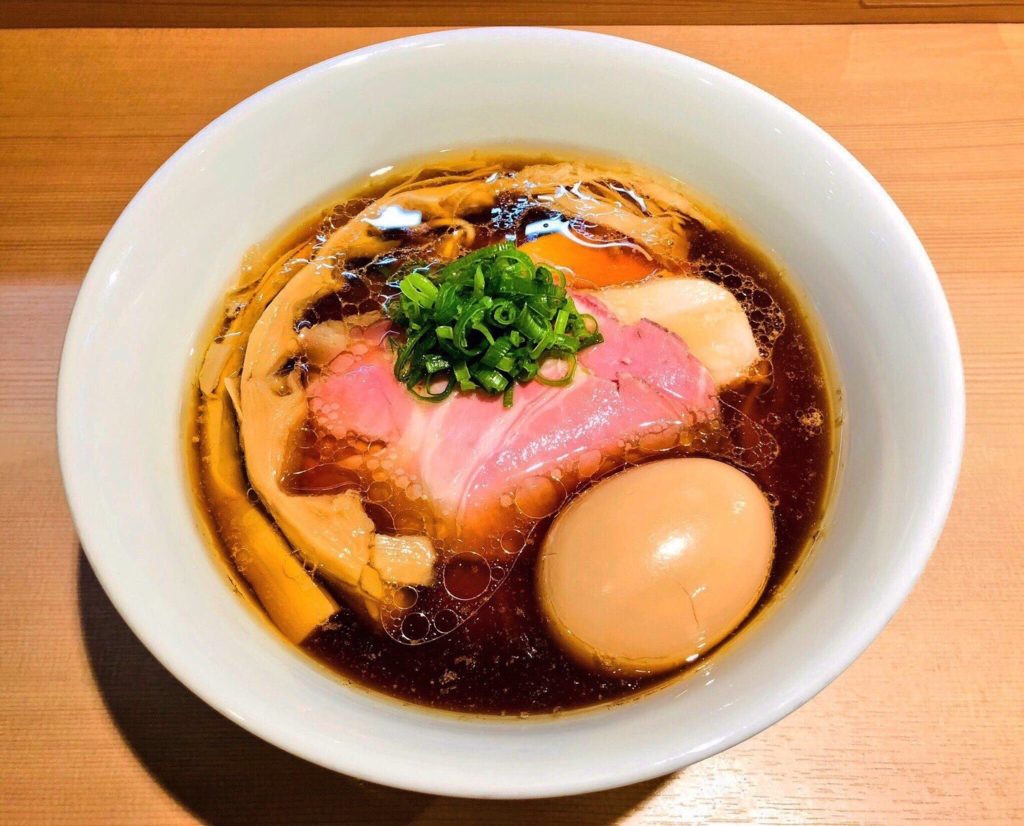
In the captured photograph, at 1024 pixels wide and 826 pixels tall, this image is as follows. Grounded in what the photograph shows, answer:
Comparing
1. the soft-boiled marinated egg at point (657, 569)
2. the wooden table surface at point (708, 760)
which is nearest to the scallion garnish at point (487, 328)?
the soft-boiled marinated egg at point (657, 569)

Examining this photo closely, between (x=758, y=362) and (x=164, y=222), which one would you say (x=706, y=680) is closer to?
(x=758, y=362)

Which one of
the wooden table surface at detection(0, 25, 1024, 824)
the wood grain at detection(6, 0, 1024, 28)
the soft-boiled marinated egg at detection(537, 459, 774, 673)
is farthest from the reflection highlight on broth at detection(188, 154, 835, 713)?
the wood grain at detection(6, 0, 1024, 28)

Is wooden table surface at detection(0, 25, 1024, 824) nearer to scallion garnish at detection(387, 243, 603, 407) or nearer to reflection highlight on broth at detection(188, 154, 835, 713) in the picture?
reflection highlight on broth at detection(188, 154, 835, 713)

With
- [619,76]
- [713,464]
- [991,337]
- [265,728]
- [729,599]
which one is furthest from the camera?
[991,337]

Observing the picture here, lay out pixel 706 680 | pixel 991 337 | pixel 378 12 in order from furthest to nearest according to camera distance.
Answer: pixel 378 12
pixel 991 337
pixel 706 680

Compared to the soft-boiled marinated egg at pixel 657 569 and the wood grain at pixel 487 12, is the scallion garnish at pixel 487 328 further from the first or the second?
the wood grain at pixel 487 12

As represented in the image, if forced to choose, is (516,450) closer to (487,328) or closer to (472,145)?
(487,328)

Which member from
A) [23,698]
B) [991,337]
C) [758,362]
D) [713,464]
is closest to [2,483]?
[23,698]
